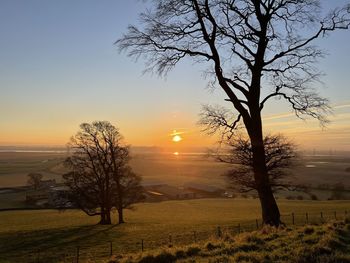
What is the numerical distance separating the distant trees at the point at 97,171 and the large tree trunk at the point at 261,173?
28.5 metres

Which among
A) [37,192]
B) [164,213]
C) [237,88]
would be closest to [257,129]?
[237,88]

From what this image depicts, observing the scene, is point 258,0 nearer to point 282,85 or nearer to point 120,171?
point 282,85

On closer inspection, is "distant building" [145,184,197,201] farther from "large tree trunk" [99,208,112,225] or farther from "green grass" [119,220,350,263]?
"green grass" [119,220,350,263]

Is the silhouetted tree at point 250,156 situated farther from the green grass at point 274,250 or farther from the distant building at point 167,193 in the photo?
the distant building at point 167,193

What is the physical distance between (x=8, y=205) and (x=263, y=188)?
248 ft

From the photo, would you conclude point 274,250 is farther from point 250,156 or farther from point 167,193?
point 167,193

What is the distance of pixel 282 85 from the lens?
12.7 m

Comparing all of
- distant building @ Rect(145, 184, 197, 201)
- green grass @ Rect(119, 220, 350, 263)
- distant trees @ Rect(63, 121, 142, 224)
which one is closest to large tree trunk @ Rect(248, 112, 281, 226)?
green grass @ Rect(119, 220, 350, 263)

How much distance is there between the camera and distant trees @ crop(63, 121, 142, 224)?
129ft

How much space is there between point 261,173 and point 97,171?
98.3 ft

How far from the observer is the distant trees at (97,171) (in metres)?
39.3

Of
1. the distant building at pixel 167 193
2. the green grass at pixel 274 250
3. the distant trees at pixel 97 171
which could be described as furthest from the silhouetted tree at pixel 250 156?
the distant building at pixel 167 193

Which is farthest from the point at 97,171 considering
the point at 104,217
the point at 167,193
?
the point at 167,193

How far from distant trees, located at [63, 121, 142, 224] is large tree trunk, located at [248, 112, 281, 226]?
28.5 meters
